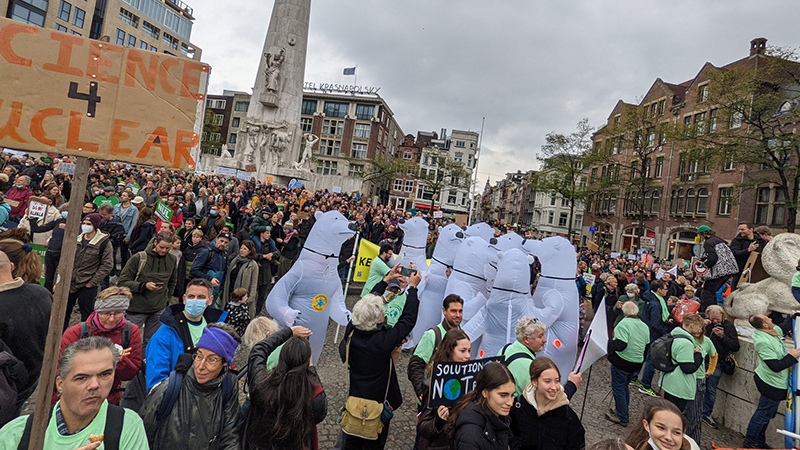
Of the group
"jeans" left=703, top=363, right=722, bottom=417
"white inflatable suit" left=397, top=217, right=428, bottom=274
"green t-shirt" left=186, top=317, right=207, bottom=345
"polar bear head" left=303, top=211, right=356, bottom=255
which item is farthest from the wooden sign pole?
"jeans" left=703, top=363, right=722, bottom=417

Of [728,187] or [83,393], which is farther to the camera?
[728,187]

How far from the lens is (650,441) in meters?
2.64

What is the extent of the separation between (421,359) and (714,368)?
457cm

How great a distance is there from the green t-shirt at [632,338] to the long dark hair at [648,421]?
325 cm

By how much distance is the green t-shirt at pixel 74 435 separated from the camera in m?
1.86

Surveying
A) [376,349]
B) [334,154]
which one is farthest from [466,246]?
[334,154]

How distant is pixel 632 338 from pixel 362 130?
190 feet

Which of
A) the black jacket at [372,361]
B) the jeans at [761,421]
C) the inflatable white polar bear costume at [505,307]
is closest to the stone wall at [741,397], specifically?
the jeans at [761,421]

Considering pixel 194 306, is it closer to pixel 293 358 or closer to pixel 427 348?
pixel 293 358

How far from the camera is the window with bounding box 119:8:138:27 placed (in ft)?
160

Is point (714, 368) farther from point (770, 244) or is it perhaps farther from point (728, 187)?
point (728, 187)

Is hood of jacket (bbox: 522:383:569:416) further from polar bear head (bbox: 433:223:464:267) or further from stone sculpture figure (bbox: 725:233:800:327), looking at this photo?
stone sculpture figure (bbox: 725:233:800:327)

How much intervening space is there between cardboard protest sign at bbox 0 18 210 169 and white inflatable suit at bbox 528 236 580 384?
454 centimetres

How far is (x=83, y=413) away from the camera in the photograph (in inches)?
75.3
